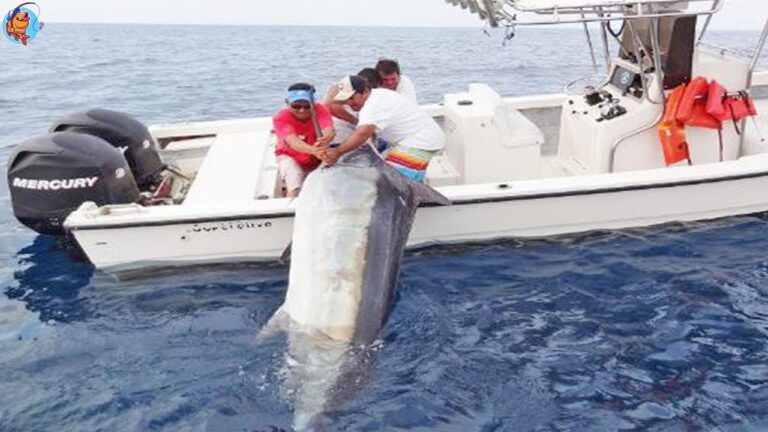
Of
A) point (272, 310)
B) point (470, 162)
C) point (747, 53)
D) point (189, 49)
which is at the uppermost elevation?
point (747, 53)

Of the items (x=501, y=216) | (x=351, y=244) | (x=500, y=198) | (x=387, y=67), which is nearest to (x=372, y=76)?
(x=387, y=67)

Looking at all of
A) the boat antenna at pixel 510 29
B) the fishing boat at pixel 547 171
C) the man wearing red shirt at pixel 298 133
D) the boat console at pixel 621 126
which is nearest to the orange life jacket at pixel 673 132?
the fishing boat at pixel 547 171

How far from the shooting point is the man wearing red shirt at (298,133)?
6.59 meters

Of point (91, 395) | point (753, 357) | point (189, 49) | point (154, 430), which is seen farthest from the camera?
point (189, 49)

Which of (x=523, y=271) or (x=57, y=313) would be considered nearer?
(x=57, y=313)

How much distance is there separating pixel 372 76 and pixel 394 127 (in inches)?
28.4

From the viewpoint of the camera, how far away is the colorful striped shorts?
277 inches

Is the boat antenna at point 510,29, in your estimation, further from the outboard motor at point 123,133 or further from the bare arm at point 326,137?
the outboard motor at point 123,133

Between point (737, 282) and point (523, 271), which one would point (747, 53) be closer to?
point (737, 282)

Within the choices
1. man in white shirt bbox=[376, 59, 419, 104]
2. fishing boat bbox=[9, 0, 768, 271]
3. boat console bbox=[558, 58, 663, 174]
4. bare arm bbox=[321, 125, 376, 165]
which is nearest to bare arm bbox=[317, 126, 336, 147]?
bare arm bbox=[321, 125, 376, 165]

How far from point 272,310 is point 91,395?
5.56 feet

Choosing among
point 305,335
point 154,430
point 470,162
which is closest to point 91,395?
point 154,430

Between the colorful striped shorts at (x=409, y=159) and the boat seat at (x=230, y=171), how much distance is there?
1.46 meters

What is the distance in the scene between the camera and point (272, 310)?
6.33m
